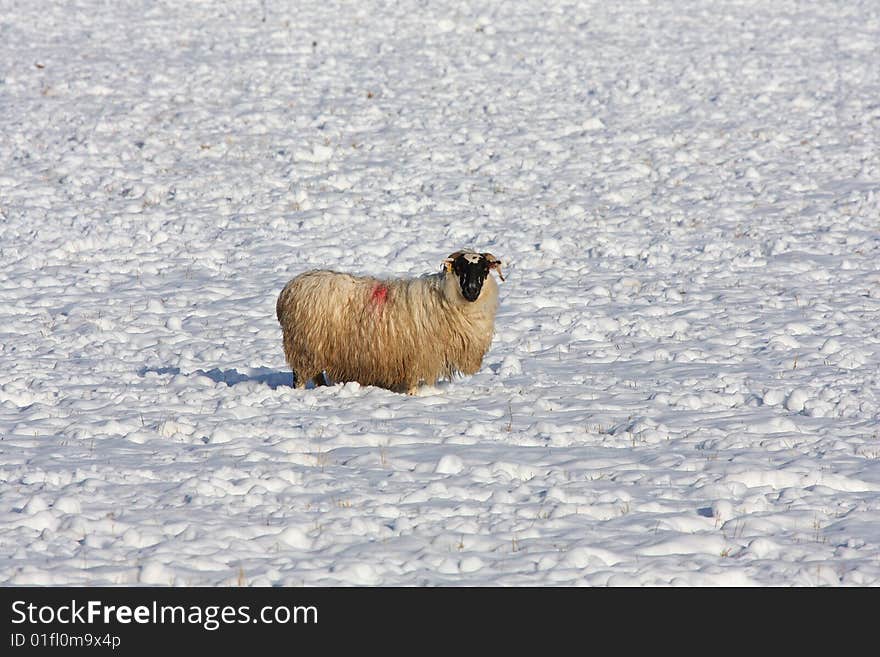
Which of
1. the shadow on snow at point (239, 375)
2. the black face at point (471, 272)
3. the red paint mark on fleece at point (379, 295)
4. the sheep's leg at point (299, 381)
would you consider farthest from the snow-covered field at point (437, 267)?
the black face at point (471, 272)

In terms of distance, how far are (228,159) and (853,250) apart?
10.6 meters

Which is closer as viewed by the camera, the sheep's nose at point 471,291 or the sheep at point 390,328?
the sheep's nose at point 471,291

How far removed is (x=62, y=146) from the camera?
20.1m

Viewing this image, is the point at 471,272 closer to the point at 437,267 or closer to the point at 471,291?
the point at 471,291

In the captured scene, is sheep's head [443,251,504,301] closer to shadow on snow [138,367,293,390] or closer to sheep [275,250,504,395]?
sheep [275,250,504,395]

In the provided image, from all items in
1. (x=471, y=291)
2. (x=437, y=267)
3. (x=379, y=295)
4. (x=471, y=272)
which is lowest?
(x=471, y=291)

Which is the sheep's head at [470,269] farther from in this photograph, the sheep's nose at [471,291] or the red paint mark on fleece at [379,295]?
the red paint mark on fleece at [379,295]

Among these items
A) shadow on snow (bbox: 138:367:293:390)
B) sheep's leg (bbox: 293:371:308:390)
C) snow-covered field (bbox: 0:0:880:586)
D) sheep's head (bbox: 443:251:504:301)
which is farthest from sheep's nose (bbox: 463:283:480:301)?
shadow on snow (bbox: 138:367:293:390)

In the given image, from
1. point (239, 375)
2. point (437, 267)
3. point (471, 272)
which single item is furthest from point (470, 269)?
point (437, 267)

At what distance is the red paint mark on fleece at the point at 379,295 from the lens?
10248 mm

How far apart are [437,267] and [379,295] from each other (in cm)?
515

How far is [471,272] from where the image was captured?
9859 millimetres

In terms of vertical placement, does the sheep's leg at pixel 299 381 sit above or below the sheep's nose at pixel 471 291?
below
